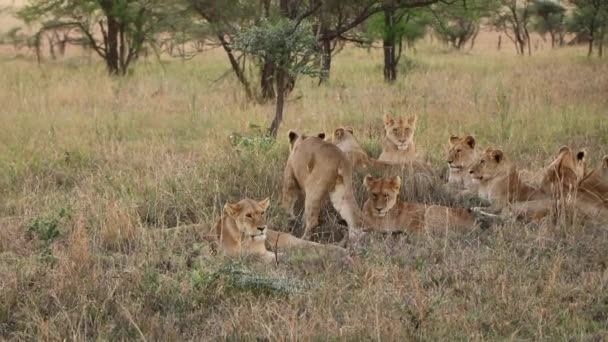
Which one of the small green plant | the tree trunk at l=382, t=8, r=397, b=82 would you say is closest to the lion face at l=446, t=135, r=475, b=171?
the small green plant

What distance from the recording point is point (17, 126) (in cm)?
1034

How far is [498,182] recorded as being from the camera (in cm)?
673

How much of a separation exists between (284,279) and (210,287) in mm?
436

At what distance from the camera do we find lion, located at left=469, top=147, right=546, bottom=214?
6.58m

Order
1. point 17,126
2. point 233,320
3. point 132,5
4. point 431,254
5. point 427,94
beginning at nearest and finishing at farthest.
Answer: point 233,320
point 431,254
point 17,126
point 427,94
point 132,5

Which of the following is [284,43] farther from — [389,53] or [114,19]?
[114,19]

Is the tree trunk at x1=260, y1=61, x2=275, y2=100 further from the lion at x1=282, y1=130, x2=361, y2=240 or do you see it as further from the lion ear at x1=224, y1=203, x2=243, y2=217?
the lion ear at x1=224, y1=203, x2=243, y2=217

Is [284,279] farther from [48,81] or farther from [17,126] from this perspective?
[48,81]

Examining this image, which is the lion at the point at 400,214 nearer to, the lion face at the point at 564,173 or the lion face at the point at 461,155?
the lion face at the point at 564,173

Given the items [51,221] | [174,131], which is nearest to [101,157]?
[174,131]

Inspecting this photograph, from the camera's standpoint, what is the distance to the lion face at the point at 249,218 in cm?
547

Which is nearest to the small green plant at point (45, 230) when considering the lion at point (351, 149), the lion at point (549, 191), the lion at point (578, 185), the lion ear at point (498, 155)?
the lion at point (351, 149)

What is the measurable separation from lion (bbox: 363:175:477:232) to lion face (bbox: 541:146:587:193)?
0.80m

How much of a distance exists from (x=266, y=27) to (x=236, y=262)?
4.18m
